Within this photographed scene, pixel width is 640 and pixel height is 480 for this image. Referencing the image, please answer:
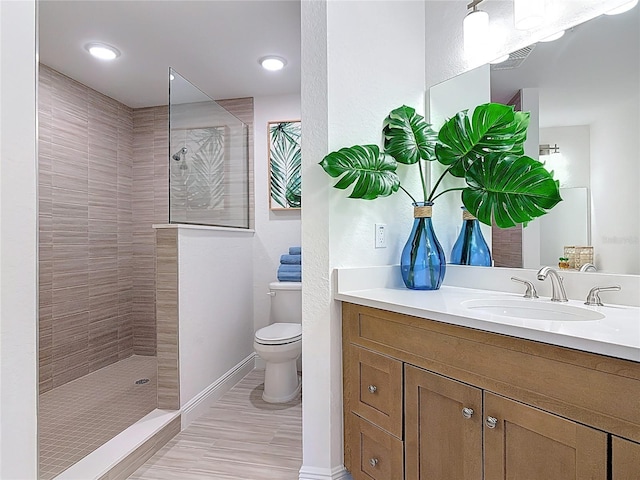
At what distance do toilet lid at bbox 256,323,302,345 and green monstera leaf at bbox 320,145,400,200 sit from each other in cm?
132

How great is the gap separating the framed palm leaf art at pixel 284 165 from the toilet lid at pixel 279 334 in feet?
3.42

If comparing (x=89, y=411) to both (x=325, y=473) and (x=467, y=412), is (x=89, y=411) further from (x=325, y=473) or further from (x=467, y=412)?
(x=467, y=412)

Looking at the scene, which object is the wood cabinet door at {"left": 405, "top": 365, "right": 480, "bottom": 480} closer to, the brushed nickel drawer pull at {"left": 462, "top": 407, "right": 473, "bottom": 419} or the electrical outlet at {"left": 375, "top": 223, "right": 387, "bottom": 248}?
the brushed nickel drawer pull at {"left": 462, "top": 407, "right": 473, "bottom": 419}

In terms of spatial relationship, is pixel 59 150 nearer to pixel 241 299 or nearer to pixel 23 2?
pixel 241 299

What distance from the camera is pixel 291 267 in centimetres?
315

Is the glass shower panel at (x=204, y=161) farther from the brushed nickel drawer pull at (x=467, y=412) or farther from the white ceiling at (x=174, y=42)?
the brushed nickel drawer pull at (x=467, y=412)

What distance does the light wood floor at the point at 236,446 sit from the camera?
192cm

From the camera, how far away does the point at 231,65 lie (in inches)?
114

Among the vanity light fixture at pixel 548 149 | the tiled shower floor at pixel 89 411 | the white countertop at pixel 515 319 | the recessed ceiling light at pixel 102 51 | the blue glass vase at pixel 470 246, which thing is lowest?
the tiled shower floor at pixel 89 411

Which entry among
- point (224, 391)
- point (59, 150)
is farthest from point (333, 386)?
point (59, 150)

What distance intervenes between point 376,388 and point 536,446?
25.4 inches

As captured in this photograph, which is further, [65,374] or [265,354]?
[65,374]

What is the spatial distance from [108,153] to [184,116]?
1277 millimetres

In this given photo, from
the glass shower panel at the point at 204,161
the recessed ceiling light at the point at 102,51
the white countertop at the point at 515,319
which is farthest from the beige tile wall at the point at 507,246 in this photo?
the recessed ceiling light at the point at 102,51
